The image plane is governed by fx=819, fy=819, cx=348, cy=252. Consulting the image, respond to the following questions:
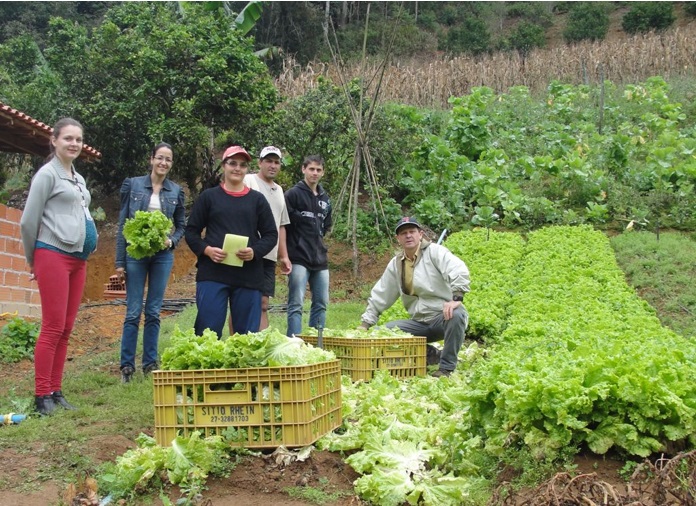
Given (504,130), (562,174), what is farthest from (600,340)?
(504,130)

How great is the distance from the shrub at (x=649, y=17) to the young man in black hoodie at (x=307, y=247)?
32.5 metres

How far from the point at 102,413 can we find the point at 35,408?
0.53 meters

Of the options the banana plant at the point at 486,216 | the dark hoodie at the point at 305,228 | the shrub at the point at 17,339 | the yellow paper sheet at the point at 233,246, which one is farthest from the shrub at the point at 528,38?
the yellow paper sheet at the point at 233,246

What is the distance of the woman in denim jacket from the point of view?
745cm

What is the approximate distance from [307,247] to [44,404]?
316cm

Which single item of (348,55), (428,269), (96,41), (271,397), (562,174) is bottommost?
(271,397)

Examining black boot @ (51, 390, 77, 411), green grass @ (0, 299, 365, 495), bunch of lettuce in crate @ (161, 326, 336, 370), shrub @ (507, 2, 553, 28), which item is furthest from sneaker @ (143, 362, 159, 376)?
shrub @ (507, 2, 553, 28)

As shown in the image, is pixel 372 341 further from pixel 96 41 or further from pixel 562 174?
pixel 96 41

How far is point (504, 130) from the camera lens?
22016 mm

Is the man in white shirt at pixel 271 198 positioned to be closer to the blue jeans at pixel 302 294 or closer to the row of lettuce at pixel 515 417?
the blue jeans at pixel 302 294

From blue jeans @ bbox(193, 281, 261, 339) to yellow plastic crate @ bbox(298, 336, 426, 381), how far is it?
0.48 m

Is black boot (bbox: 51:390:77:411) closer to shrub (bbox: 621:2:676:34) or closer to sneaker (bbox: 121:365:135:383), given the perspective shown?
sneaker (bbox: 121:365:135:383)

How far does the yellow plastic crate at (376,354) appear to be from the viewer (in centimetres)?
704

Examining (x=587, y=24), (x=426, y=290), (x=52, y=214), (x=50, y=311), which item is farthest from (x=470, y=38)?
(x=50, y=311)
